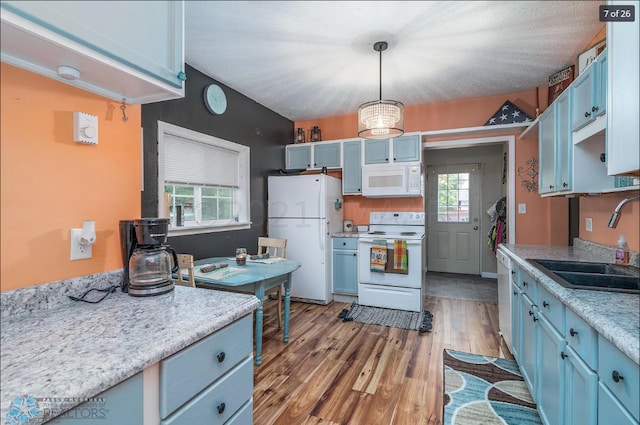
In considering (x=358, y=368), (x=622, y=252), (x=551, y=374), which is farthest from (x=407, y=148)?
(x=551, y=374)

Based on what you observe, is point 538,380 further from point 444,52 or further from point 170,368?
point 444,52

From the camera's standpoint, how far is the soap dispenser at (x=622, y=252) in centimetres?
177

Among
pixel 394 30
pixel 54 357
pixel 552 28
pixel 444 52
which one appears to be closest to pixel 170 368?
pixel 54 357

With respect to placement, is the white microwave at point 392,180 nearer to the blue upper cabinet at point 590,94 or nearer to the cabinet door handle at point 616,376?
the blue upper cabinet at point 590,94

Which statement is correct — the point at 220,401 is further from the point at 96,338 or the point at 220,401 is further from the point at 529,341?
the point at 529,341

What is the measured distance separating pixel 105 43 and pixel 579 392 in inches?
81.8

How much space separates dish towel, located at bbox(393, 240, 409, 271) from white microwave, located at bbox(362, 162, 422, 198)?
27.7 inches

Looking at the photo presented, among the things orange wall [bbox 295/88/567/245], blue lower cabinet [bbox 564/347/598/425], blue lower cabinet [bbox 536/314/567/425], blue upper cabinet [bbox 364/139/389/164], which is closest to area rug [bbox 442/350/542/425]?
blue lower cabinet [bbox 536/314/567/425]

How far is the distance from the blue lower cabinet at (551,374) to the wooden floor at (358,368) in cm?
56

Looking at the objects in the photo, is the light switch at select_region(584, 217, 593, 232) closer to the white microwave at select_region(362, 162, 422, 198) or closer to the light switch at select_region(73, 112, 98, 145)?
the white microwave at select_region(362, 162, 422, 198)

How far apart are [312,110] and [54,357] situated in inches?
154

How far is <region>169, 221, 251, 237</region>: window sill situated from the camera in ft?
8.72

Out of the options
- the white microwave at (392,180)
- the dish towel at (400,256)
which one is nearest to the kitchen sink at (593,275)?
the dish towel at (400,256)

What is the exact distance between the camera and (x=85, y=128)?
111 cm
